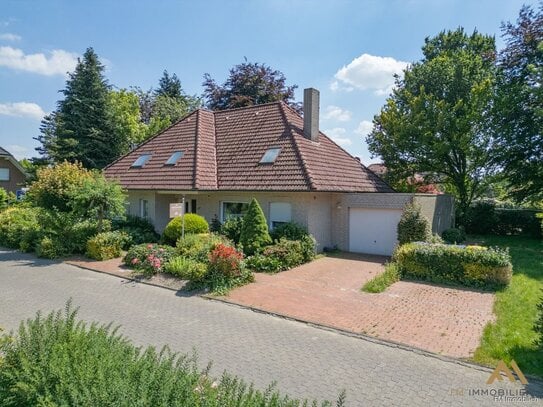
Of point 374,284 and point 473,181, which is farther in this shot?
point 473,181

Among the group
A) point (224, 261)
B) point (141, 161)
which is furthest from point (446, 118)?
point (141, 161)

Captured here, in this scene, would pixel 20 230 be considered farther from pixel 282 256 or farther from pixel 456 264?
pixel 456 264

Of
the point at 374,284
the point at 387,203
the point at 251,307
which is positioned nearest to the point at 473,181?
the point at 387,203

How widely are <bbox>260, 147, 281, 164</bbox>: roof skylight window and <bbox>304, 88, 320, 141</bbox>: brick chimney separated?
83.1 inches

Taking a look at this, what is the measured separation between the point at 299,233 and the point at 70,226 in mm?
10961

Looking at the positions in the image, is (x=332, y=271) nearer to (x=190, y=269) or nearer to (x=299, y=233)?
(x=299, y=233)

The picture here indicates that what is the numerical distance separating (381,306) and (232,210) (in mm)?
9899

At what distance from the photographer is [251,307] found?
9.41 m

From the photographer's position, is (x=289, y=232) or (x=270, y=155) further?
(x=270, y=155)

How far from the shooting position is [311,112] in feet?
61.2

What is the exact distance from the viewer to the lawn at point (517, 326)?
6414 mm

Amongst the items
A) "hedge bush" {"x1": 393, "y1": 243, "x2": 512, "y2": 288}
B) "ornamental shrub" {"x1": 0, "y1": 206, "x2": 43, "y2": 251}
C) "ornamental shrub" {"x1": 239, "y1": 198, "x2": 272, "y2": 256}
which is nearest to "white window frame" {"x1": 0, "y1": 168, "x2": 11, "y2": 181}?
"ornamental shrub" {"x1": 0, "y1": 206, "x2": 43, "y2": 251}

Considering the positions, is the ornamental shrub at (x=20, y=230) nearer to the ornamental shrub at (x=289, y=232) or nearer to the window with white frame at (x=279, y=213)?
the window with white frame at (x=279, y=213)

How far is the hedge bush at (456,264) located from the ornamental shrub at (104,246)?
38.6 feet
